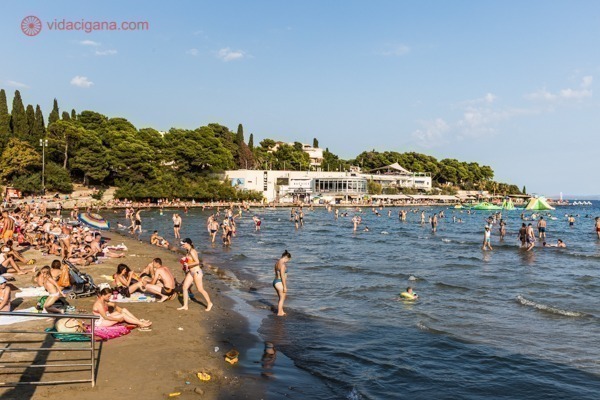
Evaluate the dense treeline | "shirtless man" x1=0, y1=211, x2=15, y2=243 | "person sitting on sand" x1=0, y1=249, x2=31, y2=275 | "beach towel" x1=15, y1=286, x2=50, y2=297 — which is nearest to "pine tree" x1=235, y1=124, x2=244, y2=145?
the dense treeline

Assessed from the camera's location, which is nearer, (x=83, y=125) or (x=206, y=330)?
(x=206, y=330)

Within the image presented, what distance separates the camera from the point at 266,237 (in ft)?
116

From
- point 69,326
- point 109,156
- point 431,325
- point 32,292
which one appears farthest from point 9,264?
point 109,156

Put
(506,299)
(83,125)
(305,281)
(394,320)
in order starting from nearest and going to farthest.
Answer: (394,320), (506,299), (305,281), (83,125)

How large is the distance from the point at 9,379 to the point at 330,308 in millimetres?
8651

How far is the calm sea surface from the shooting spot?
8.19 meters

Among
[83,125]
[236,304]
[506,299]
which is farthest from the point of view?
[83,125]

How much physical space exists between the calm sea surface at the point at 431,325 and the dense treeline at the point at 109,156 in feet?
158

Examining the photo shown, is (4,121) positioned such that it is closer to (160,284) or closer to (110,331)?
(160,284)

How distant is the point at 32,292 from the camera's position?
38.9 ft

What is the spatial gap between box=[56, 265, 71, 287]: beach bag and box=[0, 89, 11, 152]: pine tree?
6017cm

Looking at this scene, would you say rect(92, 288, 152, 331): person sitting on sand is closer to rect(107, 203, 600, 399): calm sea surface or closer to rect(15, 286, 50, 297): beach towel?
rect(107, 203, 600, 399): calm sea surface

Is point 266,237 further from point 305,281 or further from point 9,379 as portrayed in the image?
point 9,379

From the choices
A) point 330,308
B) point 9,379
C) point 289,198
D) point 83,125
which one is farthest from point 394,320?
point 289,198
